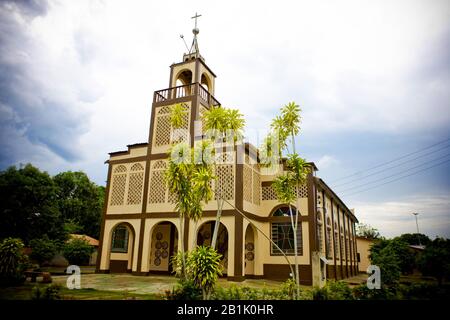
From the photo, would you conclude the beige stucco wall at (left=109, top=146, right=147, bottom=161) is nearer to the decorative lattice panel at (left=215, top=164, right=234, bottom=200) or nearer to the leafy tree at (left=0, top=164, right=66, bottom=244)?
the decorative lattice panel at (left=215, top=164, right=234, bottom=200)

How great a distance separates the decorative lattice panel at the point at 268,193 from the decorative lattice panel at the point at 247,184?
1580mm

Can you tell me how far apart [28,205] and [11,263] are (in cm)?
1451

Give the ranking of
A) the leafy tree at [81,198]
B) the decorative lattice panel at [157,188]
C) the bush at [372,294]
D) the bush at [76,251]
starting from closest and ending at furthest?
the bush at [372,294] → the decorative lattice panel at [157,188] → the bush at [76,251] → the leafy tree at [81,198]

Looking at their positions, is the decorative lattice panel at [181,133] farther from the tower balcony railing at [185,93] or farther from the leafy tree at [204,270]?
the leafy tree at [204,270]

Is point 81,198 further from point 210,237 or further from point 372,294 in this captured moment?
point 372,294

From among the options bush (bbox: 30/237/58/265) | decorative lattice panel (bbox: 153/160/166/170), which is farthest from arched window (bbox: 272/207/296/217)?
bush (bbox: 30/237/58/265)

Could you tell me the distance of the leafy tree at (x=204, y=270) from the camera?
9.09m

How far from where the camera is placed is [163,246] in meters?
19.9

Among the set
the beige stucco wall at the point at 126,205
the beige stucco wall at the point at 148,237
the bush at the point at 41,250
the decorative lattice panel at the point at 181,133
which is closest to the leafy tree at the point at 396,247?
the beige stucco wall at the point at 148,237

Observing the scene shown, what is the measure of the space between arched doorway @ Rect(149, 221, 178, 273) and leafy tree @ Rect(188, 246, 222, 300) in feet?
33.6

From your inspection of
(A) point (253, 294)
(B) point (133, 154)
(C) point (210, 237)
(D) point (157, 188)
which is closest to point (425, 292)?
(A) point (253, 294)

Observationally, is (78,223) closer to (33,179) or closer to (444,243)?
(33,179)
